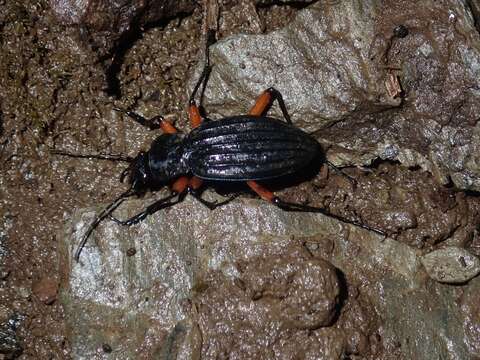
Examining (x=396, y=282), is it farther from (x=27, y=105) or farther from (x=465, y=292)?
(x=27, y=105)

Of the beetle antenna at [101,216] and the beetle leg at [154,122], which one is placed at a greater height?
the beetle leg at [154,122]

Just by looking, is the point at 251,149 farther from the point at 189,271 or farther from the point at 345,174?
the point at 189,271

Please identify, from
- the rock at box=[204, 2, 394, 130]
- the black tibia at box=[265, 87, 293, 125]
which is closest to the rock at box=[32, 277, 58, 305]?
the rock at box=[204, 2, 394, 130]

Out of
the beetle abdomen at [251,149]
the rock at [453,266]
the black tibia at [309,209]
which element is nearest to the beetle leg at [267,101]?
the beetle abdomen at [251,149]

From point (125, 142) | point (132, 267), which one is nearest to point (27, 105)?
point (125, 142)

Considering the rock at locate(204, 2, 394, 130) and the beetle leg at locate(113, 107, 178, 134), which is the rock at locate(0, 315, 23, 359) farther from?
the rock at locate(204, 2, 394, 130)

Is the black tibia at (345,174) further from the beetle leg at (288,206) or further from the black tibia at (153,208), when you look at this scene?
the black tibia at (153,208)
